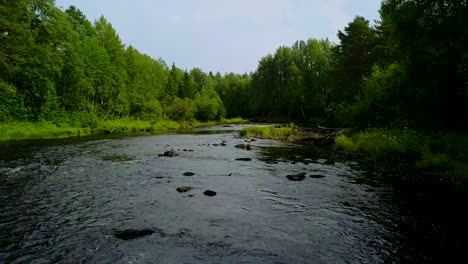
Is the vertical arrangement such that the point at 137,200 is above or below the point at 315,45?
below

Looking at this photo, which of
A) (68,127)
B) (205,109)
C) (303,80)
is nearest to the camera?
(68,127)

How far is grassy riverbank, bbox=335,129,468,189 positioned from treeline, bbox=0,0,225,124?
35.9 meters

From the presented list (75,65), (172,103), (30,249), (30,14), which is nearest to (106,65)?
(75,65)

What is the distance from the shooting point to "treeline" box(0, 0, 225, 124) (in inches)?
1640

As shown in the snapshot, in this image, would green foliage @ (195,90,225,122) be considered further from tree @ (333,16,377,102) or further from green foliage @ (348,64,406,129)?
green foliage @ (348,64,406,129)

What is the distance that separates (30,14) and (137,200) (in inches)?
1756

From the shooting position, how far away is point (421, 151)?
2041 cm

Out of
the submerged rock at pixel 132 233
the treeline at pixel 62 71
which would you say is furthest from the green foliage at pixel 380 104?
the treeline at pixel 62 71

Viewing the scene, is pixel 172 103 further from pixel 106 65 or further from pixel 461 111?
pixel 461 111

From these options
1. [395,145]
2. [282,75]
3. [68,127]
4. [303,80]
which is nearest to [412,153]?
[395,145]

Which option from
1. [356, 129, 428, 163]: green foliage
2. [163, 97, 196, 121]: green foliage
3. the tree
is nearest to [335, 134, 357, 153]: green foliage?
[356, 129, 428, 163]: green foliage

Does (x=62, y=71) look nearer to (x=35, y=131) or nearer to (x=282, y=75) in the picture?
(x=35, y=131)

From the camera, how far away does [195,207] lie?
43.4 ft

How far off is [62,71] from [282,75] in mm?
77939
